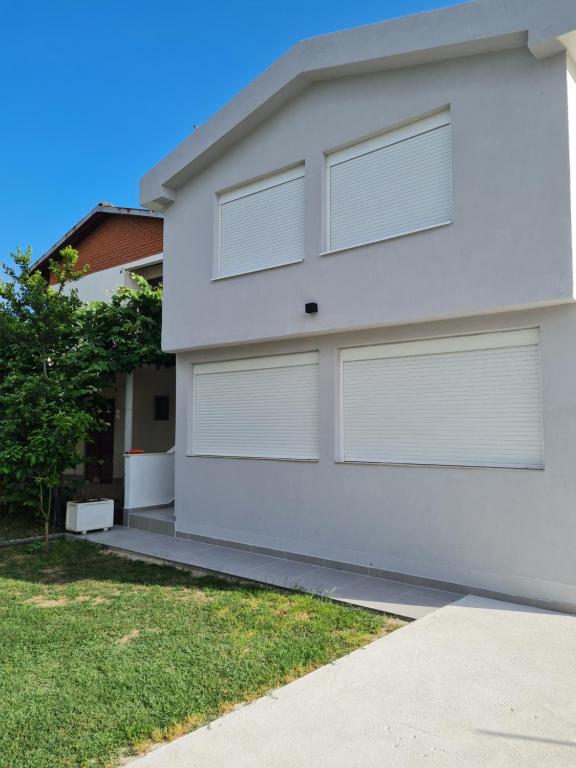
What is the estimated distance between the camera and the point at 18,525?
1211 centimetres

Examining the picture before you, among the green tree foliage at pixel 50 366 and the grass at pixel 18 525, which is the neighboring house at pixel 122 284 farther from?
the green tree foliage at pixel 50 366

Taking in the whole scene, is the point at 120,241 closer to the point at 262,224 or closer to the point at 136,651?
the point at 262,224

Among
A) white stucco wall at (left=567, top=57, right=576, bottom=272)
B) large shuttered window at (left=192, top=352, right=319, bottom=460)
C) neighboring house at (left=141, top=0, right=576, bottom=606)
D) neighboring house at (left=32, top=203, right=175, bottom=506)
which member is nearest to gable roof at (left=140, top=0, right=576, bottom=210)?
neighboring house at (left=141, top=0, right=576, bottom=606)

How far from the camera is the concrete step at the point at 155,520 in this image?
430 inches

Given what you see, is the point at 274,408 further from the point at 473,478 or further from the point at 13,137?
the point at 13,137

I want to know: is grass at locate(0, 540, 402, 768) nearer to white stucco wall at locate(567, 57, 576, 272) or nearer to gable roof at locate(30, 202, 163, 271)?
white stucco wall at locate(567, 57, 576, 272)

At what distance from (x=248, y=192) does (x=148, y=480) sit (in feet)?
20.6

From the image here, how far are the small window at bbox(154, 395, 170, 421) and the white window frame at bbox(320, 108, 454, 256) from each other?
32.0 feet

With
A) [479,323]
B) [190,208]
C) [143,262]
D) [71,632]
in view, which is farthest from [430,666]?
[143,262]

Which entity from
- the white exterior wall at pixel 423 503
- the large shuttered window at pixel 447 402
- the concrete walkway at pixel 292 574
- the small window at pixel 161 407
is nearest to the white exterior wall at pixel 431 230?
the white exterior wall at pixel 423 503

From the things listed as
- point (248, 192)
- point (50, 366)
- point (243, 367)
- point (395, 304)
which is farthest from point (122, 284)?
point (395, 304)

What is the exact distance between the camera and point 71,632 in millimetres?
5883

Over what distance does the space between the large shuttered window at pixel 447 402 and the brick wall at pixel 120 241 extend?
35.3 ft

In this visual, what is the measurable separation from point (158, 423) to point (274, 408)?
8.37 metres
